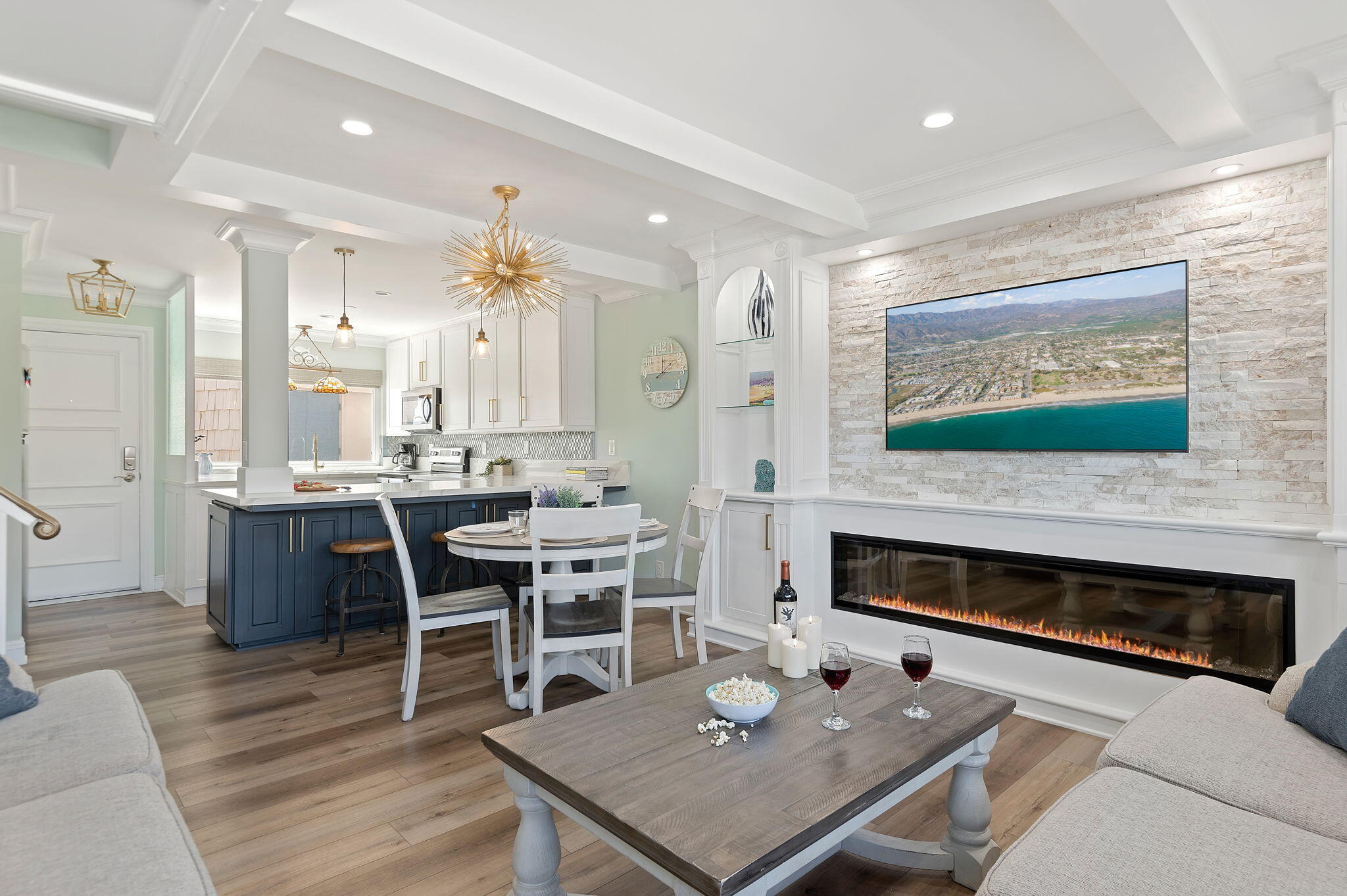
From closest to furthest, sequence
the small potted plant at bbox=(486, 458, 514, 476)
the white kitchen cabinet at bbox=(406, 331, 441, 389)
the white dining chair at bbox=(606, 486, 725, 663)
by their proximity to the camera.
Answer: the white dining chair at bbox=(606, 486, 725, 663) < the small potted plant at bbox=(486, 458, 514, 476) < the white kitchen cabinet at bbox=(406, 331, 441, 389)

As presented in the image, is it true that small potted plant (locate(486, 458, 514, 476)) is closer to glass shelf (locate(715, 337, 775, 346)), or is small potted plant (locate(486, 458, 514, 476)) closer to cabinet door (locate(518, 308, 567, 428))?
cabinet door (locate(518, 308, 567, 428))

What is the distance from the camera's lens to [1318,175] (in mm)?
2648

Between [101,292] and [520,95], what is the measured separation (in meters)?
4.50

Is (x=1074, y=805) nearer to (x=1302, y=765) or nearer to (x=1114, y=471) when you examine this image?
(x=1302, y=765)

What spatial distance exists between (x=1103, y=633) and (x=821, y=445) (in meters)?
1.70

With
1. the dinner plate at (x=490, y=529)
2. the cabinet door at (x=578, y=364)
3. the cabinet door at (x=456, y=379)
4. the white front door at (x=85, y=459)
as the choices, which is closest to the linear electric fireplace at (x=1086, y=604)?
the dinner plate at (x=490, y=529)

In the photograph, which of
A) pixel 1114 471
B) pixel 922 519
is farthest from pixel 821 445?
pixel 1114 471

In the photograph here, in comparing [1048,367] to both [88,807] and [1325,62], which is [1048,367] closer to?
[1325,62]

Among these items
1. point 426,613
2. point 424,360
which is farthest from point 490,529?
point 424,360

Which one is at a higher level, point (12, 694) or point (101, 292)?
point (101, 292)

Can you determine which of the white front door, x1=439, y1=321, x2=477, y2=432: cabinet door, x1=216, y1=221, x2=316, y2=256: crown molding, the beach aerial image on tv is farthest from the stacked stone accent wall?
the white front door

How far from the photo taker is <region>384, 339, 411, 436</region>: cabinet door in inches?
323

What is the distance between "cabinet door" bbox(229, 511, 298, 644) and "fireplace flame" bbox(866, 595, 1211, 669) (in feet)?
11.2

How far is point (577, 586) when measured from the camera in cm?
302
